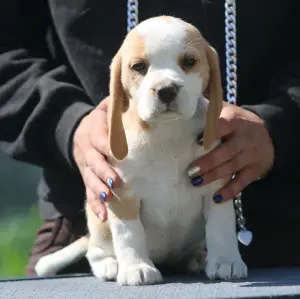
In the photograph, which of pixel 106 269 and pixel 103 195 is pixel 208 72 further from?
pixel 106 269

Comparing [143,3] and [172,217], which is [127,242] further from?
[143,3]

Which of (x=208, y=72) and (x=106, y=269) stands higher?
(x=208, y=72)

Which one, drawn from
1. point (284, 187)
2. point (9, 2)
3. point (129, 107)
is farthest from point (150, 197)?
point (9, 2)

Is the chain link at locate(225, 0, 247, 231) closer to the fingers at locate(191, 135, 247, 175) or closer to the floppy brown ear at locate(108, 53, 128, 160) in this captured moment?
the fingers at locate(191, 135, 247, 175)

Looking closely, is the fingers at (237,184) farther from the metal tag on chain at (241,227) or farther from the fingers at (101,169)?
the fingers at (101,169)

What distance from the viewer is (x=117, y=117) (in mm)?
1635

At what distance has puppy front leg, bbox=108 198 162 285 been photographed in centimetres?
165

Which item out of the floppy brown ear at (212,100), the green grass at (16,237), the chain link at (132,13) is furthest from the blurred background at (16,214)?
the floppy brown ear at (212,100)

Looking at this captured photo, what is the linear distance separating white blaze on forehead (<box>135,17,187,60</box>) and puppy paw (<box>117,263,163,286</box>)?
0.44m

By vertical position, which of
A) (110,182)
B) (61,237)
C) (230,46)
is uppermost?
(230,46)

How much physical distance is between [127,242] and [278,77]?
62cm

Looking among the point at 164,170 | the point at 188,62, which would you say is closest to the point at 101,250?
the point at 164,170

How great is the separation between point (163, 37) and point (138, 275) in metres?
0.49

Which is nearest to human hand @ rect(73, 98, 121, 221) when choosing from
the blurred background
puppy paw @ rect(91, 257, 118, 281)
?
puppy paw @ rect(91, 257, 118, 281)
